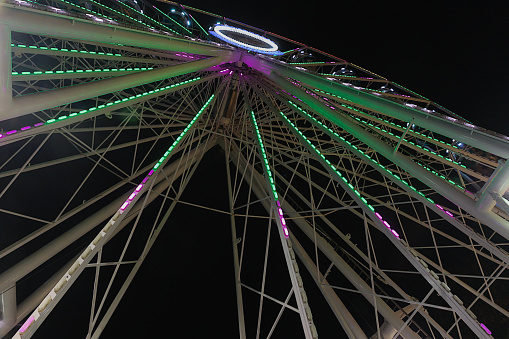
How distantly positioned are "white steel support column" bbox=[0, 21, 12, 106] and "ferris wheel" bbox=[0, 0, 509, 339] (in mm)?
19

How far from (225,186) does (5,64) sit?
20742 millimetres

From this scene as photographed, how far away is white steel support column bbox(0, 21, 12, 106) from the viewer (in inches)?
153

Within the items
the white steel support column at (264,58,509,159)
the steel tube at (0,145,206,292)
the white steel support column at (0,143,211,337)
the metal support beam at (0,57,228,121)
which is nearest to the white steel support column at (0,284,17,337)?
the white steel support column at (0,143,211,337)

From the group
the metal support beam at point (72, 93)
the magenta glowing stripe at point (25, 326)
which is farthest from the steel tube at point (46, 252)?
the metal support beam at point (72, 93)

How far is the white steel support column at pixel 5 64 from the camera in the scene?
390 centimetres

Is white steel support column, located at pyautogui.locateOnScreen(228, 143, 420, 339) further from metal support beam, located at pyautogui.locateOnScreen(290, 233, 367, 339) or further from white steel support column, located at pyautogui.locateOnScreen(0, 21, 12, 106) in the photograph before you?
white steel support column, located at pyautogui.locateOnScreen(0, 21, 12, 106)

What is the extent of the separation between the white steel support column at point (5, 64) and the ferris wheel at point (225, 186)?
2 cm

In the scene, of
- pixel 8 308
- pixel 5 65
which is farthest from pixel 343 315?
pixel 5 65

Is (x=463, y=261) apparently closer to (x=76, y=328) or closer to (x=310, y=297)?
(x=310, y=297)

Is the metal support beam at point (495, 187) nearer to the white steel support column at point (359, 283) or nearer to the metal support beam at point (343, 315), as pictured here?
the white steel support column at point (359, 283)

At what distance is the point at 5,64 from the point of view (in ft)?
13.2

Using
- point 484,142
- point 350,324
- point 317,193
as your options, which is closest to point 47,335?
point 350,324

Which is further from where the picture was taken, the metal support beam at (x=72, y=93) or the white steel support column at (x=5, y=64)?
the metal support beam at (x=72, y=93)

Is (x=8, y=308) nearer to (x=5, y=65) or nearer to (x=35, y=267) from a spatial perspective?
(x=35, y=267)
